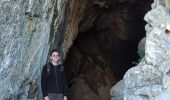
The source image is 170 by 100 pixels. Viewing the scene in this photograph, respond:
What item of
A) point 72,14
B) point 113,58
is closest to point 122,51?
point 113,58

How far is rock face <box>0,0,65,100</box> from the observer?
303 inches

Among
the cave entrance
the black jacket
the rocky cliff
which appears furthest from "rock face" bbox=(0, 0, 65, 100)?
the cave entrance

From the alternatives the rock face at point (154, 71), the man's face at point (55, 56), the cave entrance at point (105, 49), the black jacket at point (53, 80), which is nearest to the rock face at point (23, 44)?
the black jacket at point (53, 80)

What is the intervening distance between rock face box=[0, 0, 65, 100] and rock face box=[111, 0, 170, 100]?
78.6 inches

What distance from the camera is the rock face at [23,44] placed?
770 cm

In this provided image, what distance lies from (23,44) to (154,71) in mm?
2595

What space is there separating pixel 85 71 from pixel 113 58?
1.13 metres

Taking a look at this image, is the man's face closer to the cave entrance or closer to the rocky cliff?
the rocky cliff

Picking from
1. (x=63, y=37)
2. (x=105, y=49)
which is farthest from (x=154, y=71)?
(x=105, y=49)

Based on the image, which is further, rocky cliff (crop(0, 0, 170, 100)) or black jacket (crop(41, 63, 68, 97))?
rocky cliff (crop(0, 0, 170, 100))

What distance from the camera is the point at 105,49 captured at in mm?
14664

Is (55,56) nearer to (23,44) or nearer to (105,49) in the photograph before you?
(23,44)

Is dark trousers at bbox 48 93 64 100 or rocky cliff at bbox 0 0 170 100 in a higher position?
rocky cliff at bbox 0 0 170 100

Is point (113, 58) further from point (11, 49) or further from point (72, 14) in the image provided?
point (11, 49)
